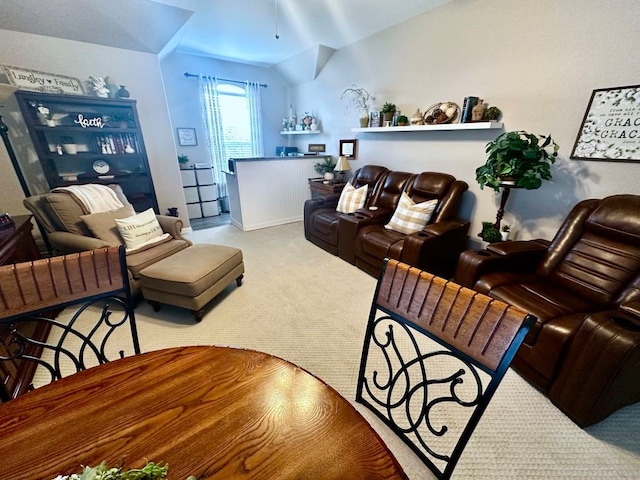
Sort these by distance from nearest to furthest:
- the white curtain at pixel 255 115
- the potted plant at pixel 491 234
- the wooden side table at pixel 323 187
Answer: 1. the potted plant at pixel 491 234
2. the wooden side table at pixel 323 187
3. the white curtain at pixel 255 115

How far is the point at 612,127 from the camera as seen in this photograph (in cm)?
191

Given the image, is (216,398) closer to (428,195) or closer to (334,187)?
(428,195)

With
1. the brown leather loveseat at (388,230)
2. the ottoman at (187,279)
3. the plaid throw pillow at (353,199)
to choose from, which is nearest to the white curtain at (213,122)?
the brown leather loveseat at (388,230)

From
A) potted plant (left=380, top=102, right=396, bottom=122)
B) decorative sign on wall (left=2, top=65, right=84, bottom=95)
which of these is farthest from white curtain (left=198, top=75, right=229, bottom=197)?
potted plant (left=380, top=102, right=396, bottom=122)

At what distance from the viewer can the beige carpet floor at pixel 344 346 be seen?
121cm

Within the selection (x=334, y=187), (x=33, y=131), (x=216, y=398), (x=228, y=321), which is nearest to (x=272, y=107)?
(x=334, y=187)

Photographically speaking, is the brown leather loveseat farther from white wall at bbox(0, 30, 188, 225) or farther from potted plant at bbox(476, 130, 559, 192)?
white wall at bbox(0, 30, 188, 225)

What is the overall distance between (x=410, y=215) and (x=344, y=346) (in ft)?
5.21

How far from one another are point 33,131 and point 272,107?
371 cm

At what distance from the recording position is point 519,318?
2.35ft

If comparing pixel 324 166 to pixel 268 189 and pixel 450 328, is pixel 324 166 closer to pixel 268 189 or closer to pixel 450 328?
pixel 268 189

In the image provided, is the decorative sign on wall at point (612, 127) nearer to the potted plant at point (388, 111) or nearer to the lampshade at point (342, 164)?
the potted plant at point (388, 111)

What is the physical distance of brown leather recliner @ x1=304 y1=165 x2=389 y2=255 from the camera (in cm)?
331

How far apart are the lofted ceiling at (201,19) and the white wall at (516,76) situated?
1.02 ft
